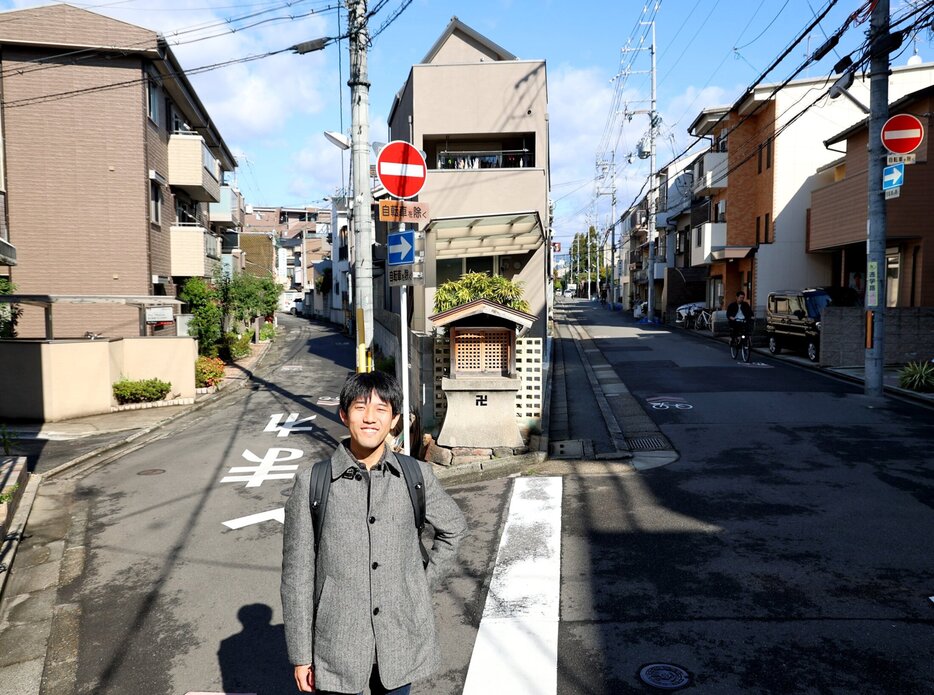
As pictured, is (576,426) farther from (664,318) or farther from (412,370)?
(664,318)

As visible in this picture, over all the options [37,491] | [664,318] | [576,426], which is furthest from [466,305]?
[664,318]

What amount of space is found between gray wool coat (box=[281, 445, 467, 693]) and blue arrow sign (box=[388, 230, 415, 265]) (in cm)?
570

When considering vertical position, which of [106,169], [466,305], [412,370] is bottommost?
[412,370]

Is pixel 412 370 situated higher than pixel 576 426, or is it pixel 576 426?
pixel 412 370

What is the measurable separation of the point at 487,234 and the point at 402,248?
693 cm

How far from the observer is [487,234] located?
49.6 feet

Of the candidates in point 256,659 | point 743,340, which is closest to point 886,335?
point 743,340

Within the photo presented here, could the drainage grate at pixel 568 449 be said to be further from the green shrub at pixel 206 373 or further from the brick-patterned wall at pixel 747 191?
the brick-patterned wall at pixel 747 191

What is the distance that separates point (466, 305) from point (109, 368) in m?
10.6

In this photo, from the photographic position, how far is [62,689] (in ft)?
14.9

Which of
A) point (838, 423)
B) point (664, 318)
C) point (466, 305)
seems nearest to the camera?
point (466, 305)

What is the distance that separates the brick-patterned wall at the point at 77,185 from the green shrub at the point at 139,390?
14.5 ft

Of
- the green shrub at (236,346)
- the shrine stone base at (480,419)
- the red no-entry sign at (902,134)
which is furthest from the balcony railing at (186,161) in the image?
the red no-entry sign at (902,134)

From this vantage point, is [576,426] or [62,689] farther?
[576,426]
